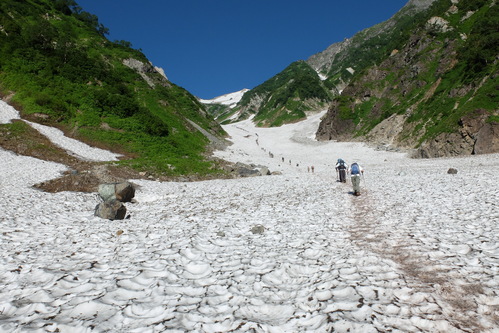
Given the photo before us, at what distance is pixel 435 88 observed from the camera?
55594 mm

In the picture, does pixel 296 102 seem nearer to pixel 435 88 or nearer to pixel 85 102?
pixel 435 88

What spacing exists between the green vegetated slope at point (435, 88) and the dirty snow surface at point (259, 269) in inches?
1193

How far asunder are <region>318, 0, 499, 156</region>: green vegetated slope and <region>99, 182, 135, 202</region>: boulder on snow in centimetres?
4079

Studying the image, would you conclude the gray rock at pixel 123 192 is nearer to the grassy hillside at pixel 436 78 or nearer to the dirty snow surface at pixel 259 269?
the dirty snow surface at pixel 259 269

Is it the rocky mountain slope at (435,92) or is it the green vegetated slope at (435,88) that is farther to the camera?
the green vegetated slope at (435,88)

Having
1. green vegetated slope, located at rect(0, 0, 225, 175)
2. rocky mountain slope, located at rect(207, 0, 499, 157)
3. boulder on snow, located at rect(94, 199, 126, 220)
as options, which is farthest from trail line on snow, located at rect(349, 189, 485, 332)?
rocky mountain slope, located at rect(207, 0, 499, 157)

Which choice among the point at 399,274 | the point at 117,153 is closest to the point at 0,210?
the point at 399,274

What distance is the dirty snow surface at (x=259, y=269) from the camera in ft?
14.4

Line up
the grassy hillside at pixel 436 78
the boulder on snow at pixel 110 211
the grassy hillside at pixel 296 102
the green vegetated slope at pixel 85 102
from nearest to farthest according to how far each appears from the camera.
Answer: the boulder on snow at pixel 110 211 < the green vegetated slope at pixel 85 102 < the grassy hillside at pixel 436 78 < the grassy hillside at pixel 296 102

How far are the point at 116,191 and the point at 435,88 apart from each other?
6357 centimetres

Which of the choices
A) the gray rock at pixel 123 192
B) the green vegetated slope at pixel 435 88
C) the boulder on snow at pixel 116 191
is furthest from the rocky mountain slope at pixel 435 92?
the boulder on snow at pixel 116 191

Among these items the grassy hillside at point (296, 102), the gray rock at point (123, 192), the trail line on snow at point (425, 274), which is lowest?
the trail line on snow at point (425, 274)

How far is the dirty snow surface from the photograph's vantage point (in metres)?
4.40

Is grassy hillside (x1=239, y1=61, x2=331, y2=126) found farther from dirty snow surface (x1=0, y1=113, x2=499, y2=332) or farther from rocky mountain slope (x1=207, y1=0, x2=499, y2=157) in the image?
dirty snow surface (x1=0, y1=113, x2=499, y2=332)
